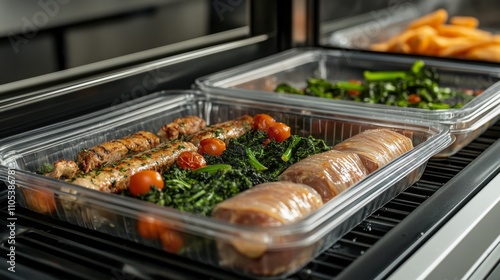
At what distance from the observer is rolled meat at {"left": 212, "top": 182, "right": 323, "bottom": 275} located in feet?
4.22

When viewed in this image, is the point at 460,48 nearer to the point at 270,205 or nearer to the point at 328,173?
the point at 328,173

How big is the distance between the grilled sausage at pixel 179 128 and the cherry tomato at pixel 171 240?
2.17 feet

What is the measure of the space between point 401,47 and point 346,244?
181cm

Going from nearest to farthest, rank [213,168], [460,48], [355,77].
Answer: [213,168] < [355,77] < [460,48]

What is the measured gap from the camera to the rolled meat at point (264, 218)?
129 cm

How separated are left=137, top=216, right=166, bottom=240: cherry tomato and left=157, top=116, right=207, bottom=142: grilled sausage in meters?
0.64

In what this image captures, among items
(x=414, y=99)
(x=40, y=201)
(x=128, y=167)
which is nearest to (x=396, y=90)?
(x=414, y=99)

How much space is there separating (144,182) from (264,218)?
38 cm

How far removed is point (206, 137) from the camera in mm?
2010

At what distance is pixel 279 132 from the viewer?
2.02 meters

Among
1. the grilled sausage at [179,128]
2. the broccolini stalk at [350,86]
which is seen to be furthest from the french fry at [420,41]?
the grilled sausage at [179,128]

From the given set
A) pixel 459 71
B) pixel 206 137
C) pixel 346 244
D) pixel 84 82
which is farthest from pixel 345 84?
pixel 346 244

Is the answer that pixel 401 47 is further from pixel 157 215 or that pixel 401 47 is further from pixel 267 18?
pixel 157 215

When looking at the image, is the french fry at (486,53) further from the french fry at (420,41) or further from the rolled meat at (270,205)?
the rolled meat at (270,205)
